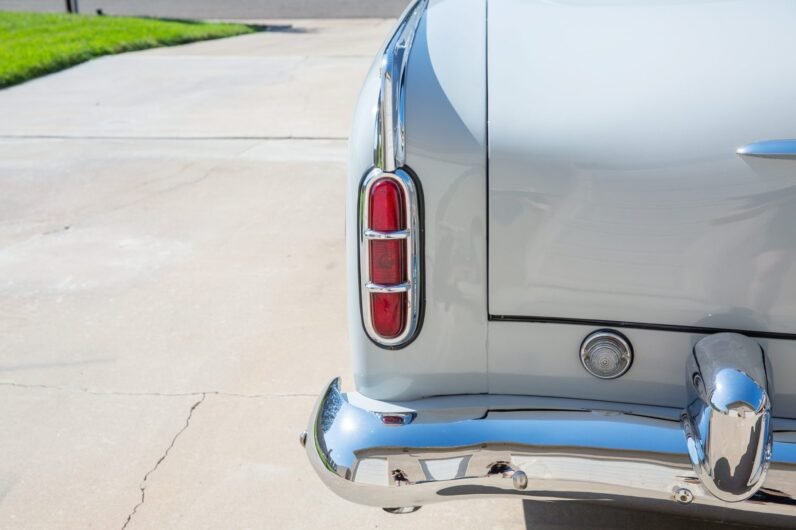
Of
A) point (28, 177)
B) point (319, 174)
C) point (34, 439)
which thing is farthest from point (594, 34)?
point (28, 177)

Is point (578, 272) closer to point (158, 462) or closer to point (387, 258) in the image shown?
point (387, 258)

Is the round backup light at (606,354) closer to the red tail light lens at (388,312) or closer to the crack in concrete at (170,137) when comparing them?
the red tail light lens at (388,312)

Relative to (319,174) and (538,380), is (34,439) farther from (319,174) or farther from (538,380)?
(319,174)

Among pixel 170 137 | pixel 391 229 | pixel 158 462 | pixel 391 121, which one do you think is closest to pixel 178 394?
pixel 158 462

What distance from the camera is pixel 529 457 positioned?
1919 millimetres

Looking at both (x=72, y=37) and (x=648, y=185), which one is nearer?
(x=648, y=185)

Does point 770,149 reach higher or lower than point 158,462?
higher

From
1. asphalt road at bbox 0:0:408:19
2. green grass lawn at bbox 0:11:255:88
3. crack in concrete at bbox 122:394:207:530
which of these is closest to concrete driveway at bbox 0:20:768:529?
crack in concrete at bbox 122:394:207:530

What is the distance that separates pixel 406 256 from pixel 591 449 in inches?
22.2

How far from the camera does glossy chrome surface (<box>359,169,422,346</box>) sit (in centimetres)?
197

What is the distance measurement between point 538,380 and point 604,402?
6.0 inches

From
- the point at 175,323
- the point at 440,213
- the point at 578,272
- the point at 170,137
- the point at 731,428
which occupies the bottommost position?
the point at 175,323

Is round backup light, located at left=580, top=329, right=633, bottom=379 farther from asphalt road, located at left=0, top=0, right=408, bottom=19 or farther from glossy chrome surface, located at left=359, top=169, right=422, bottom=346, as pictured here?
asphalt road, located at left=0, top=0, right=408, bottom=19

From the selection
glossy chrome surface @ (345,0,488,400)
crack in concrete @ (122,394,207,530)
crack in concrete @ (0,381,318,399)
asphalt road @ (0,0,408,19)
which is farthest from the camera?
asphalt road @ (0,0,408,19)
